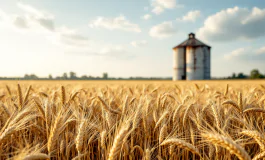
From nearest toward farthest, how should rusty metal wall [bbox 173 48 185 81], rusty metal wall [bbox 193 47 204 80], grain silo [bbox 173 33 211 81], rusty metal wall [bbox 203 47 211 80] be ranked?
rusty metal wall [bbox 193 47 204 80] < grain silo [bbox 173 33 211 81] < rusty metal wall [bbox 203 47 211 80] < rusty metal wall [bbox 173 48 185 81]

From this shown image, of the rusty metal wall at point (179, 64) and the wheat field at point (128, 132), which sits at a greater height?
the rusty metal wall at point (179, 64)

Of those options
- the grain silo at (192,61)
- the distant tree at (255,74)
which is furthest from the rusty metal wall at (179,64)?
the distant tree at (255,74)

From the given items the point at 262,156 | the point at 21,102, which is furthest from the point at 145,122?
the point at 21,102

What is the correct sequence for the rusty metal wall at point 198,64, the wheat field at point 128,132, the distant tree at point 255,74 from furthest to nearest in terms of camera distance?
the distant tree at point 255,74
the rusty metal wall at point 198,64
the wheat field at point 128,132

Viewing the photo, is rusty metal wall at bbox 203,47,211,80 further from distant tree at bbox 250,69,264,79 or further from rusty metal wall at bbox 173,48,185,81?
distant tree at bbox 250,69,264,79

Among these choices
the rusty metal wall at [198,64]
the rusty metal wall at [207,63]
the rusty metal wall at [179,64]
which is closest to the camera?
the rusty metal wall at [198,64]

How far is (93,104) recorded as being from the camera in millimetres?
2463

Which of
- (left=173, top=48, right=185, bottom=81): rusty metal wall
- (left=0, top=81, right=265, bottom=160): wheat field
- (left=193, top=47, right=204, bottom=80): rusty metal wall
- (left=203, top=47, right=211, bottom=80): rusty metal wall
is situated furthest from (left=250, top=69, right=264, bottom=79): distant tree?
(left=0, top=81, right=265, bottom=160): wheat field

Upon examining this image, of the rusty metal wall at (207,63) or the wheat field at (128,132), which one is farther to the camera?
the rusty metal wall at (207,63)

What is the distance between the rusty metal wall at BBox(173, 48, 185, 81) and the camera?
2900cm

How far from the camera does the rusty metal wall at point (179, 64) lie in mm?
29000

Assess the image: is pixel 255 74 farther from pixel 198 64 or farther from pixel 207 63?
pixel 198 64

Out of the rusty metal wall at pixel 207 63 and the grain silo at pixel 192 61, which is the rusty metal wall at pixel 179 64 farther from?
the rusty metal wall at pixel 207 63

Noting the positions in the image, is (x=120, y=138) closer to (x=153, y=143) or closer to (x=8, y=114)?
(x=153, y=143)
